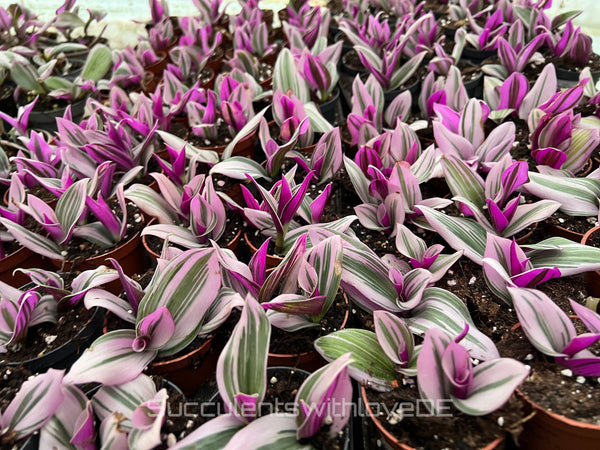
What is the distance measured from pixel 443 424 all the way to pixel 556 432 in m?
0.17

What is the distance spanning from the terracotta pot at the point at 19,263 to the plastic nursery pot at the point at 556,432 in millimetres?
1233

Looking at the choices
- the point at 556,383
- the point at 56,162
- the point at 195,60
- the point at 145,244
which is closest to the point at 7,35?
the point at 195,60

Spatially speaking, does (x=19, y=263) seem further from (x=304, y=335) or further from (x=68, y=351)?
(x=304, y=335)

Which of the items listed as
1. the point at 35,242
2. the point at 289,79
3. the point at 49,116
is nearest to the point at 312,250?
the point at 35,242

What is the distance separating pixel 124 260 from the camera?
1.19 m

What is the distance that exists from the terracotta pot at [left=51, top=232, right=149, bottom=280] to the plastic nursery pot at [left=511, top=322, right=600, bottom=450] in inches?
37.0

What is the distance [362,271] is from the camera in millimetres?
854

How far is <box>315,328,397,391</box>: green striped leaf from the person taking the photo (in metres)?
0.73

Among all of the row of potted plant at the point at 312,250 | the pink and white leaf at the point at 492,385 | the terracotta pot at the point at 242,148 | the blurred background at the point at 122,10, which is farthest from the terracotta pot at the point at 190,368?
the blurred background at the point at 122,10

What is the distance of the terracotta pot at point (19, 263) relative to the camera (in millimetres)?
1212

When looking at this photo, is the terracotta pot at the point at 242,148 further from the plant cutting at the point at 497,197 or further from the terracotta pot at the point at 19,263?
the plant cutting at the point at 497,197

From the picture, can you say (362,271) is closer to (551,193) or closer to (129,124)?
(551,193)

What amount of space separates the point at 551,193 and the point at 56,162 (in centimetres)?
136

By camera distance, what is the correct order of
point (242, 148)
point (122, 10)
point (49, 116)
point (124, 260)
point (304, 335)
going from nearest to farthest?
point (304, 335)
point (124, 260)
point (242, 148)
point (49, 116)
point (122, 10)
